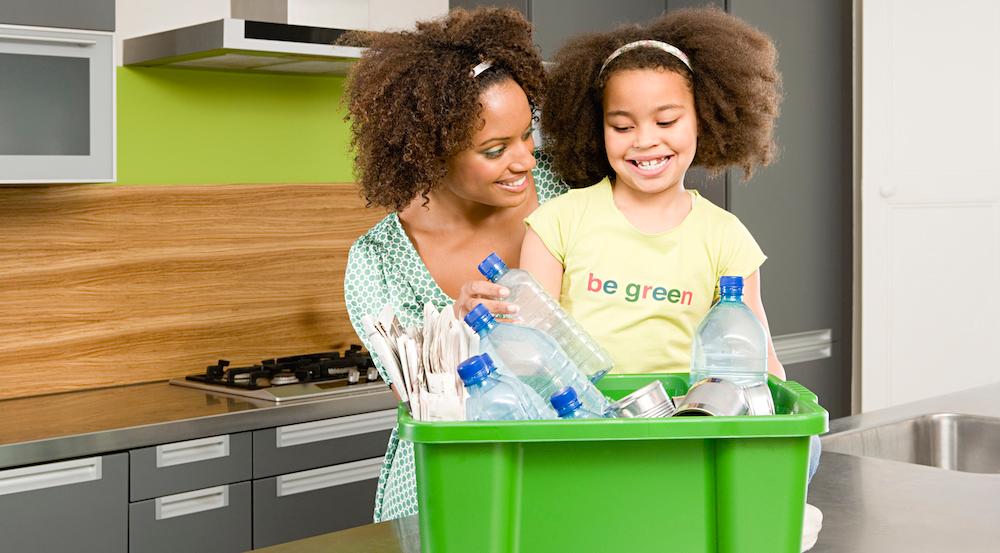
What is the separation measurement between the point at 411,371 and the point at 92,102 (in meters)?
1.88

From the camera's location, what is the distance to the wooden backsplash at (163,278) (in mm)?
2906

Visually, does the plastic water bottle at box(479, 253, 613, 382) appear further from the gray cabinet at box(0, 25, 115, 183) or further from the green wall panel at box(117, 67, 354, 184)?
the green wall panel at box(117, 67, 354, 184)

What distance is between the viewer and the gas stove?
9.39 ft

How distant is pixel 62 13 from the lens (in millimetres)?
2496

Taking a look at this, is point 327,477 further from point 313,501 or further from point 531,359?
point 531,359

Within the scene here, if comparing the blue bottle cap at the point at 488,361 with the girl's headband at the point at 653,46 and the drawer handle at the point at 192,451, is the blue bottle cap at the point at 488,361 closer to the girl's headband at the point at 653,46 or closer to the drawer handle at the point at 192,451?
the girl's headband at the point at 653,46

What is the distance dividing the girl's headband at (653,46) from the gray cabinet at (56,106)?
57.4 inches

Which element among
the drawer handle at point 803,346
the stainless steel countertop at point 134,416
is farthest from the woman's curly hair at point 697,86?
the drawer handle at point 803,346

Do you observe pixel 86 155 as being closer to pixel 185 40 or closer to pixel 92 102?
pixel 92 102

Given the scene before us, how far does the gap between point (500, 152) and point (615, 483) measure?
72 cm

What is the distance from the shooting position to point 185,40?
281 cm

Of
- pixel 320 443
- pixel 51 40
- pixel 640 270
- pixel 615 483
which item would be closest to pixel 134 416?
pixel 320 443

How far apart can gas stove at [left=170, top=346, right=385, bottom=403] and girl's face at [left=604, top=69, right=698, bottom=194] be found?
1.48 m

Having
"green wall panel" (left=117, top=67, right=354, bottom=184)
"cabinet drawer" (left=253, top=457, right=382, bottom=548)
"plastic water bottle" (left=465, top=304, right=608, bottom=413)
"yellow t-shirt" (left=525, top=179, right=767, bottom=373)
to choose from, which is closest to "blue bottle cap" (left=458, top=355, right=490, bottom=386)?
"plastic water bottle" (left=465, top=304, right=608, bottom=413)
